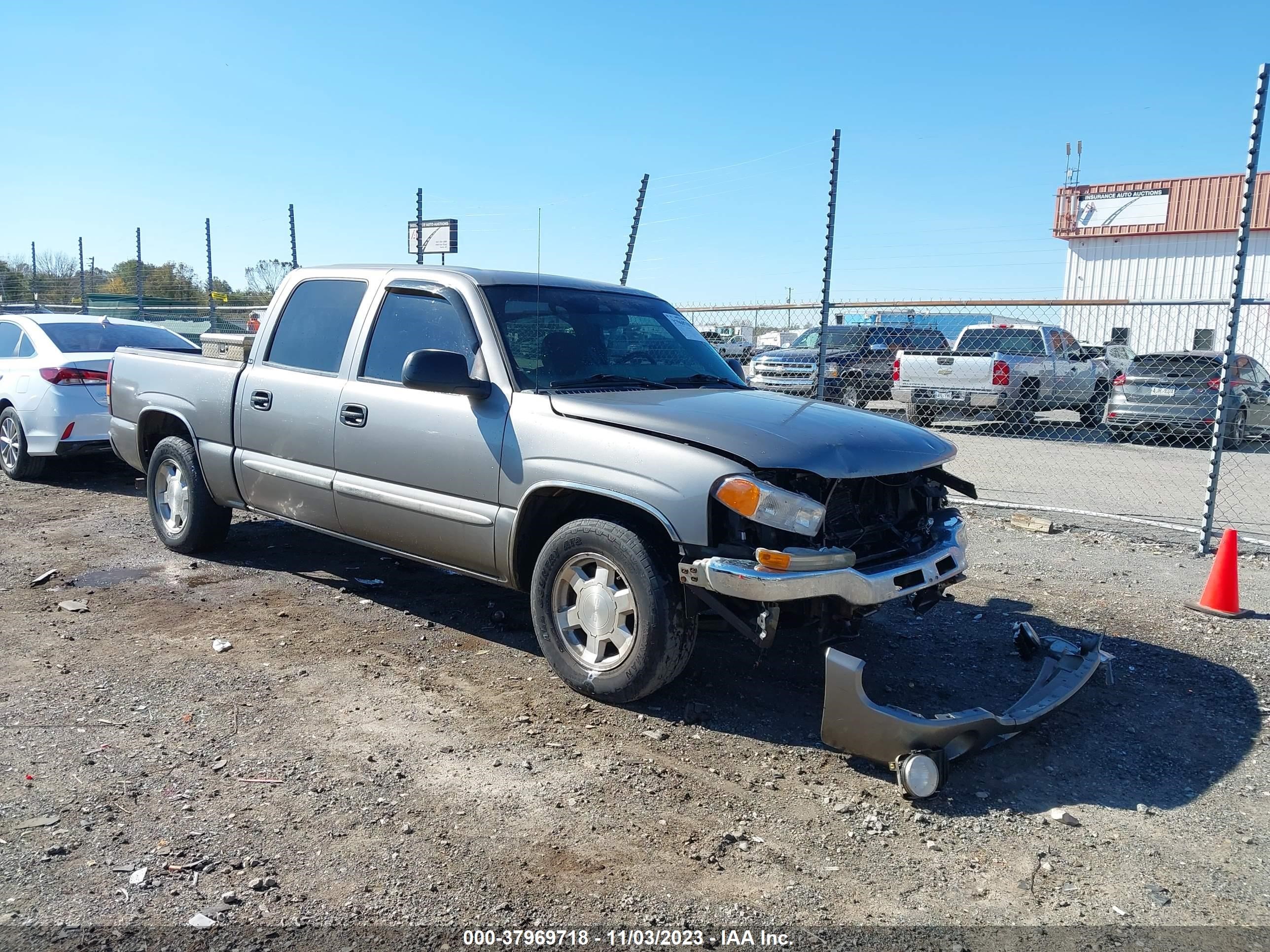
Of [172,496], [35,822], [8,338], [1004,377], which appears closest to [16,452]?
[8,338]

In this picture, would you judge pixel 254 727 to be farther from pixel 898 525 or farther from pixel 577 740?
pixel 898 525

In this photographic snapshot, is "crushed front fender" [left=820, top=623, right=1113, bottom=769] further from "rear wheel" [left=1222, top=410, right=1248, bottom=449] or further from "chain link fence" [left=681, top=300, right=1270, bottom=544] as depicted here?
"rear wheel" [left=1222, top=410, right=1248, bottom=449]

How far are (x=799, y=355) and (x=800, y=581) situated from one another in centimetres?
1209

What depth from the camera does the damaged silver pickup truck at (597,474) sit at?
12.7ft

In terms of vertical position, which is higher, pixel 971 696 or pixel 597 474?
pixel 597 474

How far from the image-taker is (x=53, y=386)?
8.81m

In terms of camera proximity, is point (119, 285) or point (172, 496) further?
point (119, 285)

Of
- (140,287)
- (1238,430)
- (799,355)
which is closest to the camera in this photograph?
(1238,430)

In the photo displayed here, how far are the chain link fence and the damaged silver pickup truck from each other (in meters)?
5.31

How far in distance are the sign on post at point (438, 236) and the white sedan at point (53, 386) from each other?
2509mm

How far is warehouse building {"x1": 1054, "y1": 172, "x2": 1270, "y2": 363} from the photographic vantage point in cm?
2827

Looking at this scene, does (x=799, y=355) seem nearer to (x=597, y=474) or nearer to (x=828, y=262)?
(x=828, y=262)

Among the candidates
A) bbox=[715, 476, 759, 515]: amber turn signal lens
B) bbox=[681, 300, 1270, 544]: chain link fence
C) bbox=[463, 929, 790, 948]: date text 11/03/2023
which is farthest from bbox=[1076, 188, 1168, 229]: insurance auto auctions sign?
bbox=[463, 929, 790, 948]: date text 11/03/2023

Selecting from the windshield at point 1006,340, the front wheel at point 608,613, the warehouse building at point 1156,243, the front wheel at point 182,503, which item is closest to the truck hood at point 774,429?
the front wheel at point 608,613
